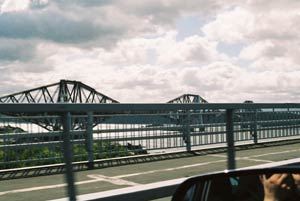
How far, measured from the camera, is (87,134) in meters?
9.93

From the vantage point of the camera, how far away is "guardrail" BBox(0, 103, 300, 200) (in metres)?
4.69

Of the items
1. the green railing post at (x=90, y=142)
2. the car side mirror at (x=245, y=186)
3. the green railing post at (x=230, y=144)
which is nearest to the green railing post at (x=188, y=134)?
the green railing post at (x=90, y=142)

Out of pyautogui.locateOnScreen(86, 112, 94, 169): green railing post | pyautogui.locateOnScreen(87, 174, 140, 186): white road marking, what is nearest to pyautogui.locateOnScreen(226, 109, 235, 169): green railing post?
pyautogui.locateOnScreen(87, 174, 140, 186): white road marking

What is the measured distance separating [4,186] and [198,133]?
303 inches

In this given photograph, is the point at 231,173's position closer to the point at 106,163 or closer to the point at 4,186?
the point at 4,186

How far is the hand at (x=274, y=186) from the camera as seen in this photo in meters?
2.25

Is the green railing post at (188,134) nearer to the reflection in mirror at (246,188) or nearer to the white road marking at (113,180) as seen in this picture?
the white road marking at (113,180)

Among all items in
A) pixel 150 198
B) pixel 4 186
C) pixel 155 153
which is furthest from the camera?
pixel 155 153

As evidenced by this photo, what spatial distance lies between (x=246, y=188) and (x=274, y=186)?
0.13 m

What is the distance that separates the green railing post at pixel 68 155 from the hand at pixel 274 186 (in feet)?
8.30

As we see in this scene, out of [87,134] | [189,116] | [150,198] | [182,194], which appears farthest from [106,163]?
[182,194]

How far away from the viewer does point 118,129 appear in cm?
1008

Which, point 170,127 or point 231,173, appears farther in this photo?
point 170,127

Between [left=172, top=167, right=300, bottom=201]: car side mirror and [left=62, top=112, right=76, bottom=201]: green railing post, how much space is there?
7.48 ft
